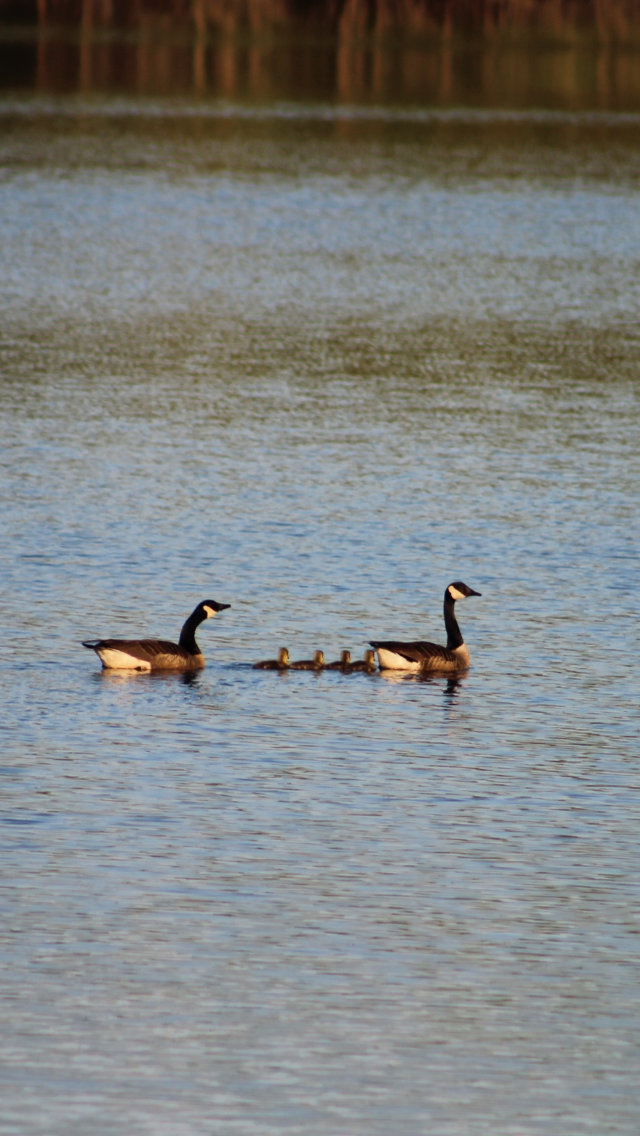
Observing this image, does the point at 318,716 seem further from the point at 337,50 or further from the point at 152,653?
the point at 337,50

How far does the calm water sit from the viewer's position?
37.1 feet

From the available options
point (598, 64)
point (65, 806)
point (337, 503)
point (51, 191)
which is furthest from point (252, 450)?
point (598, 64)

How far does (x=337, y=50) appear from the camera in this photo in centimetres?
12206

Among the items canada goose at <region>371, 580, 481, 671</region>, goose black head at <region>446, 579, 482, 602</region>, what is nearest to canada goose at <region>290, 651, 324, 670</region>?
canada goose at <region>371, 580, 481, 671</region>

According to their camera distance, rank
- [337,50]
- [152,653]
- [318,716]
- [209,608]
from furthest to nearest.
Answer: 1. [337,50]
2. [209,608]
3. [152,653]
4. [318,716]

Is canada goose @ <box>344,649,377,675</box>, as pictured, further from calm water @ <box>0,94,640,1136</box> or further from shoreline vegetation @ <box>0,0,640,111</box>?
shoreline vegetation @ <box>0,0,640,111</box>

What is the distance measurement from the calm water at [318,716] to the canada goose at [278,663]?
0.21 metres

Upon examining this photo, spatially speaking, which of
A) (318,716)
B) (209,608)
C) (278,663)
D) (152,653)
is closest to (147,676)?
(152,653)

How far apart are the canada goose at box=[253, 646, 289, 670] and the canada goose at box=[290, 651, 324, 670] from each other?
72mm

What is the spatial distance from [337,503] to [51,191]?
41.4 meters

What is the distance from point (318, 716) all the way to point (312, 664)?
1131 mm

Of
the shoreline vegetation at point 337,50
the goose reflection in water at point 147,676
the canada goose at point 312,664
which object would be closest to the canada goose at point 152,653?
the goose reflection in water at point 147,676

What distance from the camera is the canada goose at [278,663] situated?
64.1ft

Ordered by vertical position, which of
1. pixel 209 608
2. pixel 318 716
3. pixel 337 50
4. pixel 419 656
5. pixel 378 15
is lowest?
pixel 318 716
